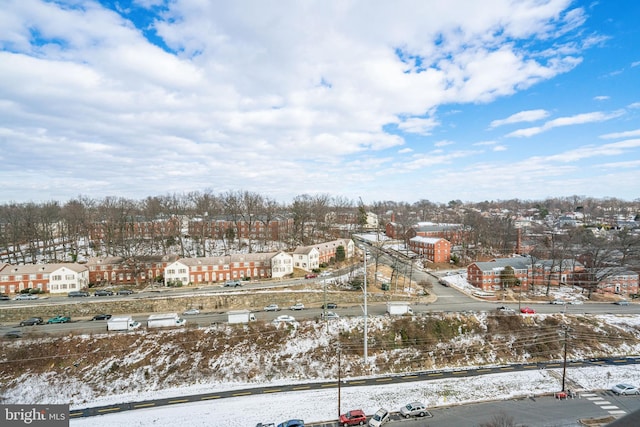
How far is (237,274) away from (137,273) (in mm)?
13000

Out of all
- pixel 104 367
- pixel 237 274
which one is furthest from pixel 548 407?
pixel 237 274

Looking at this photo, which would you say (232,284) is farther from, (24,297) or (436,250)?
(436,250)

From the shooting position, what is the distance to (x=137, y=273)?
1724 inches

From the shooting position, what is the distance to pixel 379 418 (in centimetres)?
1947

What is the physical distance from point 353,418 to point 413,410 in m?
3.85

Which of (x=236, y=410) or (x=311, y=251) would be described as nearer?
(x=236, y=410)

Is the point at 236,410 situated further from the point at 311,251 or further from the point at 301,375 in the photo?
the point at 311,251

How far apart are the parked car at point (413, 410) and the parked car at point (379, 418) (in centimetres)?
118

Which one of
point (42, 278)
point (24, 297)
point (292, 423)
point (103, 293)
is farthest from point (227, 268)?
point (292, 423)

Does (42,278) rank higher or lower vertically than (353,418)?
higher

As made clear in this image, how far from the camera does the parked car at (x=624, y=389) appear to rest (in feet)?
73.8

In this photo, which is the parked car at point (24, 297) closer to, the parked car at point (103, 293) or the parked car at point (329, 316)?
the parked car at point (103, 293)

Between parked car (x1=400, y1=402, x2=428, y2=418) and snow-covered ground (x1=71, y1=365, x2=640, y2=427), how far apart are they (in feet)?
3.22

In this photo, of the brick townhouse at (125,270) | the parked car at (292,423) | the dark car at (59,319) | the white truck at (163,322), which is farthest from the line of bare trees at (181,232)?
the parked car at (292,423)
